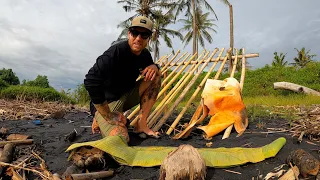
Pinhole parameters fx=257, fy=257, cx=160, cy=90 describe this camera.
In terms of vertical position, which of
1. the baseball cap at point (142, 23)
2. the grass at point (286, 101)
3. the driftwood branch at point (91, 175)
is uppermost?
the baseball cap at point (142, 23)

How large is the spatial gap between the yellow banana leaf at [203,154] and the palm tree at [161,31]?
1728 cm

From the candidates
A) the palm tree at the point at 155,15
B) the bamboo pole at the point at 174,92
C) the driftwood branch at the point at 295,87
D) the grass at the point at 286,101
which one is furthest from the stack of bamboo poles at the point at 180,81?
the palm tree at the point at 155,15

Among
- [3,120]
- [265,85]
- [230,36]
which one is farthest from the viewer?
[230,36]

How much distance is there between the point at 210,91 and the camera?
2.54 meters

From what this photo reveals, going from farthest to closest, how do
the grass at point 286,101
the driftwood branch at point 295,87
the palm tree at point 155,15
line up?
the palm tree at point 155,15, the driftwood branch at point 295,87, the grass at point 286,101

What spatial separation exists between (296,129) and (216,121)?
2.34 feet

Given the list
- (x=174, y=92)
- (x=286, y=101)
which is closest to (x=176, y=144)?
(x=174, y=92)

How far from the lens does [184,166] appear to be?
1.43 meters

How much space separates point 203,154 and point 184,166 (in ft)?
1.33

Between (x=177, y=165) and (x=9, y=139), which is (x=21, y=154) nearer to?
(x=9, y=139)

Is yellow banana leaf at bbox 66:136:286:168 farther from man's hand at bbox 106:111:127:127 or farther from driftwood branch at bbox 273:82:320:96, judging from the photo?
driftwood branch at bbox 273:82:320:96

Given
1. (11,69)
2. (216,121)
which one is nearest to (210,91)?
(216,121)

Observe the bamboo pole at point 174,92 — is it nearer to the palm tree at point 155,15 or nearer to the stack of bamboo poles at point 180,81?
the stack of bamboo poles at point 180,81

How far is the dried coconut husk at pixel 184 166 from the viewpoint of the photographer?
4.67 feet
